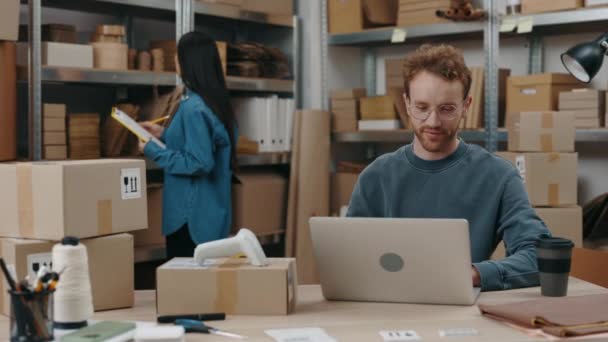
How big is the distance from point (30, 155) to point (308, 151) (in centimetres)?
163

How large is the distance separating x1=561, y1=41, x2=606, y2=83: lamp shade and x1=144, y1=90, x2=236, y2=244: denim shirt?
1.91 meters

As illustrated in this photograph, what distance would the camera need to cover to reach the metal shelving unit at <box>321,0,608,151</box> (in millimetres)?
3992

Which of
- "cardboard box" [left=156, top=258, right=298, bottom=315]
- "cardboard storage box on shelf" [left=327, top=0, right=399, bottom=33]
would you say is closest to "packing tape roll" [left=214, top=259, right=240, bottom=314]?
"cardboard box" [left=156, top=258, right=298, bottom=315]

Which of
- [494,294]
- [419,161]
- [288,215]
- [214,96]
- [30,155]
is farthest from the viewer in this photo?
[288,215]

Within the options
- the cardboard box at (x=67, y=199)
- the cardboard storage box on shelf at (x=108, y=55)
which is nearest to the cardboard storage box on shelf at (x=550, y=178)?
the cardboard storage box on shelf at (x=108, y=55)

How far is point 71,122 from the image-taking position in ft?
12.9

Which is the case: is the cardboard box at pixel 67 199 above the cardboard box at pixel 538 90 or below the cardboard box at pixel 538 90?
below

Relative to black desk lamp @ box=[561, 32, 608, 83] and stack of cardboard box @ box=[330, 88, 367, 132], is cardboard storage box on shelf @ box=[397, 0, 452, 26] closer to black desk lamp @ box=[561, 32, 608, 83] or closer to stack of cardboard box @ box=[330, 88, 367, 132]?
stack of cardboard box @ box=[330, 88, 367, 132]

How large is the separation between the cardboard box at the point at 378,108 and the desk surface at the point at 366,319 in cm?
269

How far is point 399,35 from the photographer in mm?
4699

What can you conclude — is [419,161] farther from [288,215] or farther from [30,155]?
[288,215]

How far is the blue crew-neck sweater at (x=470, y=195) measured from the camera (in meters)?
2.38


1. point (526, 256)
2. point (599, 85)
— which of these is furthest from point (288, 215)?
point (526, 256)

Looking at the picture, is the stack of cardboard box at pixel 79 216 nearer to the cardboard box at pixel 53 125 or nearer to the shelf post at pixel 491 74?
the cardboard box at pixel 53 125
